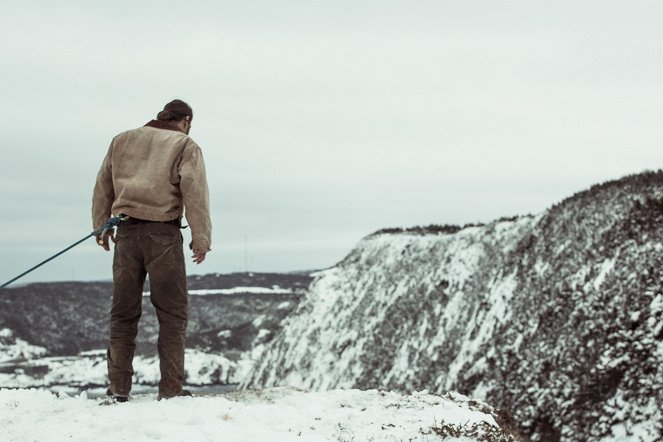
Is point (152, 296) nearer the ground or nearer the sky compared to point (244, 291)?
nearer the sky

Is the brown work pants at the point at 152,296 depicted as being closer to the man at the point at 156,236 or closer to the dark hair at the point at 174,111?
the man at the point at 156,236

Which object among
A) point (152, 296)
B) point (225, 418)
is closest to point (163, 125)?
point (152, 296)

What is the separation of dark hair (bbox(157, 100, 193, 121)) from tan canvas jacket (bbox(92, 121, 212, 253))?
0.22 m

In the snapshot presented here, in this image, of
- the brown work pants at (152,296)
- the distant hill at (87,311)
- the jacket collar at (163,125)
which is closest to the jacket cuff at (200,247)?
the brown work pants at (152,296)

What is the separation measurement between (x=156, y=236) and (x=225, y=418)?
2.25 m

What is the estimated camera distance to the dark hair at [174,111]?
7703 millimetres

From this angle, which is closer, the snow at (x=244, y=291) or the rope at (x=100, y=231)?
the rope at (x=100, y=231)

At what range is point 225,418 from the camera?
6621 mm

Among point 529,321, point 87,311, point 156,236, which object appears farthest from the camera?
point 87,311

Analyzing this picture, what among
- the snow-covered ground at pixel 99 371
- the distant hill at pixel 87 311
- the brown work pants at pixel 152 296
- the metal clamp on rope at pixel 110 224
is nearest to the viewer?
the brown work pants at pixel 152 296

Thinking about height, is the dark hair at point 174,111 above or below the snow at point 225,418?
above

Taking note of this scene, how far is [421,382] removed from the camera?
22.6m

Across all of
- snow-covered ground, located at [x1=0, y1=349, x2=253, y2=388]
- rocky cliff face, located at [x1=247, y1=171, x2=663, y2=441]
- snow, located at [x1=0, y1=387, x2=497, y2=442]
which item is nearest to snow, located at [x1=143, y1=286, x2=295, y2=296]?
snow-covered ground, located at [x1=0, y1=349, x2=253, y2=388]

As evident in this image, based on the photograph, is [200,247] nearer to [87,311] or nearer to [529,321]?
[529,321]
